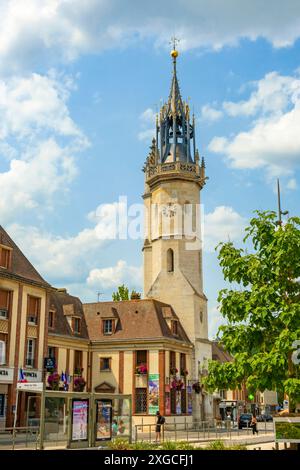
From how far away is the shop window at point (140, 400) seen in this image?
48188mm

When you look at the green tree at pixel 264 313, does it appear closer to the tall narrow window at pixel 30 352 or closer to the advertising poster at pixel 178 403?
the tall narrow window at pixel 30 352

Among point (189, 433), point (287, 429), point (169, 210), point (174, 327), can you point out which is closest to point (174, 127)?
point (169, 210)

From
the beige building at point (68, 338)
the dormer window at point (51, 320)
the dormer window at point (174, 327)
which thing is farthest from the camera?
the dormer window at point (174, 327)

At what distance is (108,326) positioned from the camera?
5256cm

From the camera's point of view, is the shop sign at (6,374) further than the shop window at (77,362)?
No

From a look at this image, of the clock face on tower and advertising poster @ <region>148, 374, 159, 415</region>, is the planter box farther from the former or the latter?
the clock face on tower

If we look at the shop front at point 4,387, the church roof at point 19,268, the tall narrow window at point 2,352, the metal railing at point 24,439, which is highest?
the church roof at point 19,268

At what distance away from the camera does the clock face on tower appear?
60.5 meters

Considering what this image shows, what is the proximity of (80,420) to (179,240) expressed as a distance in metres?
37.7

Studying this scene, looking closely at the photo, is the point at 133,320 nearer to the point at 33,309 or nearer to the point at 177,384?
the point at 177,384

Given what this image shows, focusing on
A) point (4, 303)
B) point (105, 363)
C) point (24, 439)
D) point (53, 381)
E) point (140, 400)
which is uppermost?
point (4, 303)

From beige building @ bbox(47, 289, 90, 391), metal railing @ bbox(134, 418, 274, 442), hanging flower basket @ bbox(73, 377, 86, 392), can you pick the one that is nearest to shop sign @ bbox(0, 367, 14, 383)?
metal railing @ bbox(134, 418, 274, 442)

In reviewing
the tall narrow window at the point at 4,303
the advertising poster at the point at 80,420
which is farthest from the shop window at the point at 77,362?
the advertising poster at the point at 80,420

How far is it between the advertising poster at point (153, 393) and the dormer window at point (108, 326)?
6050mm
